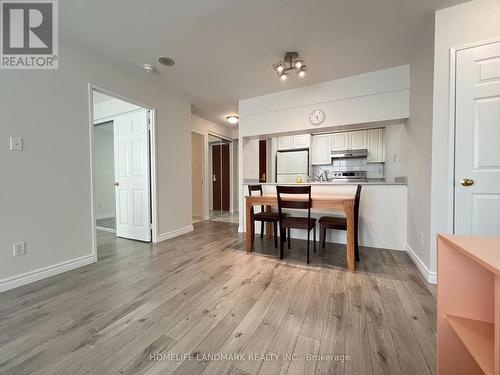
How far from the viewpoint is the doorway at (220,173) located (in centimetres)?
607

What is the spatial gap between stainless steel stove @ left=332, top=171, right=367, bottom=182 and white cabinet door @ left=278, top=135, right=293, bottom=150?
131cm

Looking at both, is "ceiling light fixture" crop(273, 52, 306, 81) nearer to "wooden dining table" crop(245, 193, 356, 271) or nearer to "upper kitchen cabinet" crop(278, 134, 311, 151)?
"wooden dining table" crop(245, 193, 356, 271)

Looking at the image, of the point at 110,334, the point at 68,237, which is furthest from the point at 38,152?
the point at 110,334

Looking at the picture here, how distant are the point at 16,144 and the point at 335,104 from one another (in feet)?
12.7

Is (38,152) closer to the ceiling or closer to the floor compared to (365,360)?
closer to the ceiling

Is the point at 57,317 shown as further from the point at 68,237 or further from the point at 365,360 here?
the point at 365,360

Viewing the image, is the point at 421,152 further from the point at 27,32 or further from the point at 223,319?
the point at 27,32

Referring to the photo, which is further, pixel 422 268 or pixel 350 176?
pixel 350 176

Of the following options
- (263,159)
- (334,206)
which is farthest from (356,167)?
(334,206)

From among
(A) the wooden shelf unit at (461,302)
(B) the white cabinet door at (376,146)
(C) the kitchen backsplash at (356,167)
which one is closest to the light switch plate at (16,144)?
(A) the wooden shelf unit at (461,302)

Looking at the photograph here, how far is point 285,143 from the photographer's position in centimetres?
509

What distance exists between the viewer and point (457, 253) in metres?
0.83

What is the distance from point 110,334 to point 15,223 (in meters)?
1.56

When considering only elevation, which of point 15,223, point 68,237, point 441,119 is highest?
point 441,119
